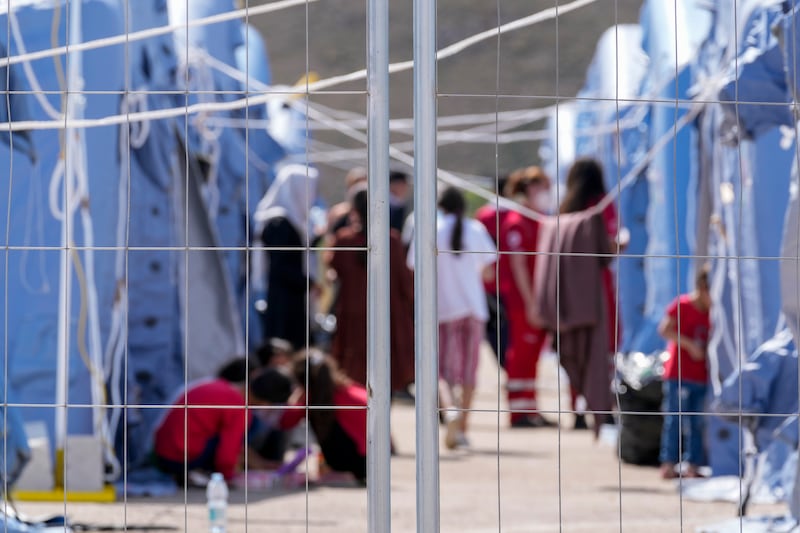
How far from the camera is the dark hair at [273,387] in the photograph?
7.81 meters

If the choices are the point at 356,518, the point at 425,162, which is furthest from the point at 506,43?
the point at 425,162

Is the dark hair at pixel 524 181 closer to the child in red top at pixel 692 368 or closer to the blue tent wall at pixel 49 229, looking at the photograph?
the child in red top at pixel 692 368

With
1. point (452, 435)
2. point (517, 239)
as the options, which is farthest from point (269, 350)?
point (517, 239)

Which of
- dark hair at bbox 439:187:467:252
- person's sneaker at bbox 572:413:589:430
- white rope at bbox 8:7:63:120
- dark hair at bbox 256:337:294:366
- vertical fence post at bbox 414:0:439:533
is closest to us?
vertical fence post at bbox 414:0:439:533

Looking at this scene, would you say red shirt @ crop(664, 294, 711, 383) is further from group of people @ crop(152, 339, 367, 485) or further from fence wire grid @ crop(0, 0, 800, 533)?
group of people @ crop(152, 339, 367, 485)

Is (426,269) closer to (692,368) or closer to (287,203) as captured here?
(692,368)

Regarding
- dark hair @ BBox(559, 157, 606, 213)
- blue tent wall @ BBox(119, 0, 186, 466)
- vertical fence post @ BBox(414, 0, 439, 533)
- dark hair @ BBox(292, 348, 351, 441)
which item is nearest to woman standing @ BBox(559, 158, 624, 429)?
dark hair @ BBox(559, 157, 606, 213)

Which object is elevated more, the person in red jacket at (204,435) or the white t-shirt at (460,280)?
the white t-shirt at (460,280)

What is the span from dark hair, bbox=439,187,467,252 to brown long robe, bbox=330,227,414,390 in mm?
712

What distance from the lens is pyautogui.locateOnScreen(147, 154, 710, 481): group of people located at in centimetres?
759

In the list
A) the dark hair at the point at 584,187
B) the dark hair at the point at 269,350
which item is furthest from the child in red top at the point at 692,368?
the dark hair at the point at 269,350

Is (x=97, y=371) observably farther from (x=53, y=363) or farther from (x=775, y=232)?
(x=775, y=232)

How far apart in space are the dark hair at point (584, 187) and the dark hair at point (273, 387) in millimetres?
2258

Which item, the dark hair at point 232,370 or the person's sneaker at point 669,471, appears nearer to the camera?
the person's sneaker at point 669,471
